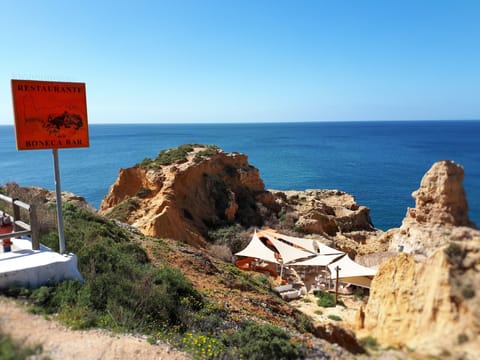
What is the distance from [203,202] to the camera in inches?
1074

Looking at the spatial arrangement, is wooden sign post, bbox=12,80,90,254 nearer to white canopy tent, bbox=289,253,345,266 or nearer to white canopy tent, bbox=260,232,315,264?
white canopy tent, bbox=289,253,345,266

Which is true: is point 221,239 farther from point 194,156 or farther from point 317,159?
point 317,159

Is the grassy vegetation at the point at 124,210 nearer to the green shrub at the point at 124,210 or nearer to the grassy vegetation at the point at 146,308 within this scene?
the green shrub at the point at 124,210

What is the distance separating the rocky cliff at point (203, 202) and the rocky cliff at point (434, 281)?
1713 cm

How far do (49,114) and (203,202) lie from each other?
66.9ft

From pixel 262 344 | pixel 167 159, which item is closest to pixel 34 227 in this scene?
pixel 262 344

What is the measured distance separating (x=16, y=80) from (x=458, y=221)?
771 cm

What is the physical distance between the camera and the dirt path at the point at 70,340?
507 cm

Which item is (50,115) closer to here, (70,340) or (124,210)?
(70,340)

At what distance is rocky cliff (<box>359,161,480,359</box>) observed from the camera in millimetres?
3254

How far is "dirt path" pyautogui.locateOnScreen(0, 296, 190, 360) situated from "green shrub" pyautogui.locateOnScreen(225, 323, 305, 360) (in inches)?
53.9

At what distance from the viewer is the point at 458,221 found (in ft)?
12.9

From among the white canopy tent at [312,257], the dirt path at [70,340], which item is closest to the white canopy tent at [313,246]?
the white canopy tent at [312,257]

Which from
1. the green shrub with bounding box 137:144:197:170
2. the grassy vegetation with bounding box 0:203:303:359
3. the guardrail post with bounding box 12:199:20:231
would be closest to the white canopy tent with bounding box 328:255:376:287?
the grassy vegetation with bounding box 0:203:303:359
